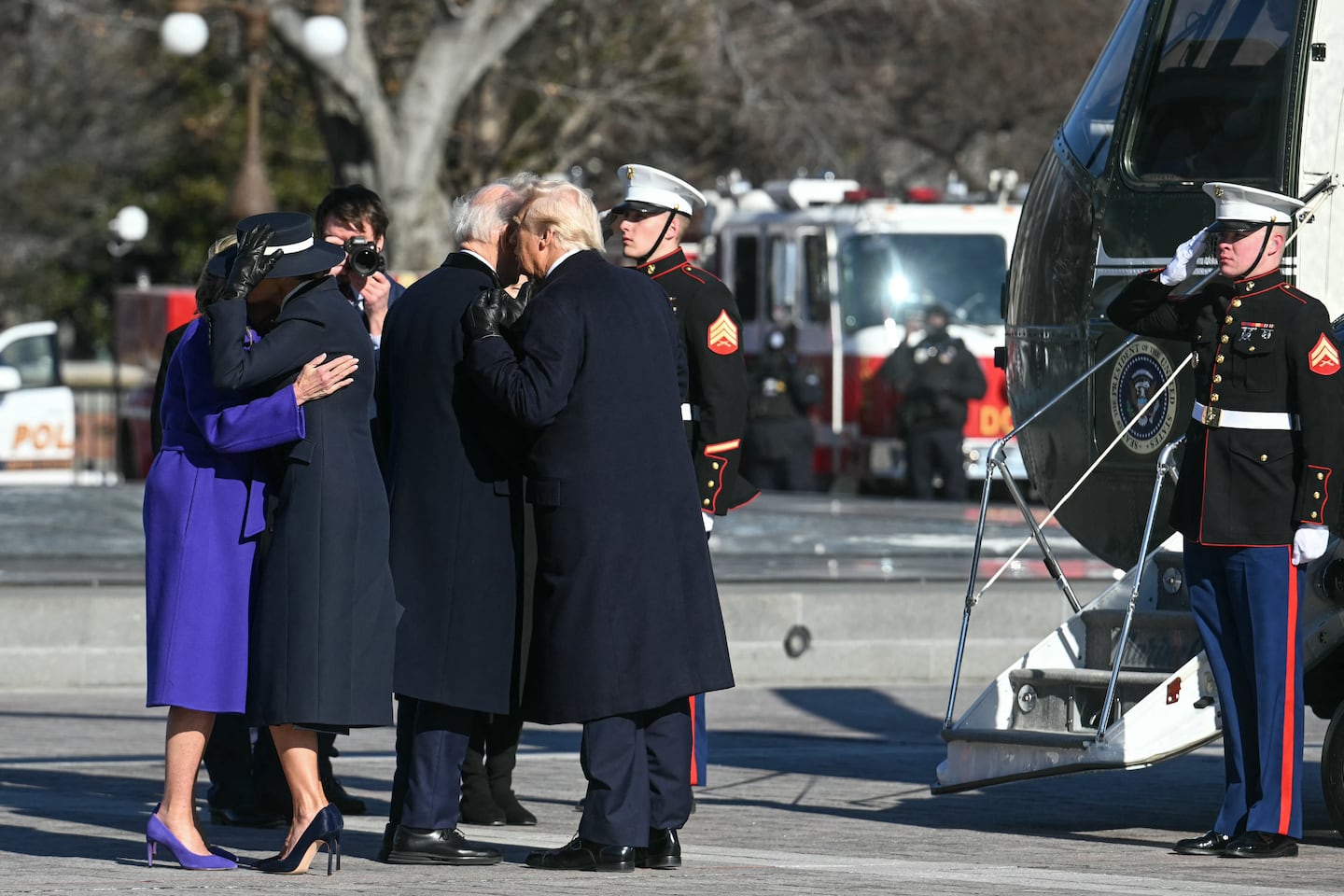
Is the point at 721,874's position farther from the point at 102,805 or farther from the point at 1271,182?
the point at 1271,182

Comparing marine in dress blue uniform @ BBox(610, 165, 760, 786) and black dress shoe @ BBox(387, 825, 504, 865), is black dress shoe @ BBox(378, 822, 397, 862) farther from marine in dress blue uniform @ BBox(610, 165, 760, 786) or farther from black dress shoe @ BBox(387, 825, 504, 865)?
marine in dress blue uniform @ BBox(610, 165, 760, 786)

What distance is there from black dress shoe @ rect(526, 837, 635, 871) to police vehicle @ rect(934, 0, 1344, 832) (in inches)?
54.8

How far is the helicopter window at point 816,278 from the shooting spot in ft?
74.1

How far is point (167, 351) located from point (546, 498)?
1.87 metres

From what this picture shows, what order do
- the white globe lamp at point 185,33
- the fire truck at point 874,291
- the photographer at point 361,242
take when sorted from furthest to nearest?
the white globe lamp at point 185,33 → the fire truck at point 874,291 → the photographer at point 361,242

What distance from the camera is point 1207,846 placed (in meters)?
7.13

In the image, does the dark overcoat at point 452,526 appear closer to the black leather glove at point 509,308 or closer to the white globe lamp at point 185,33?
the black leather glove at point 509,308

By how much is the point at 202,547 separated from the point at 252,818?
145cm

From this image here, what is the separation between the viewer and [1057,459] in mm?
8984

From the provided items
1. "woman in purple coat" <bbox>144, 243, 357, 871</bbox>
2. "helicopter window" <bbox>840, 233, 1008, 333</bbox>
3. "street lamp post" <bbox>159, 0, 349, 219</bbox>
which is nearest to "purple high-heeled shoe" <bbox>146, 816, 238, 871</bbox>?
"woman in purple coat" <bbox>144, 243, 357, 871</bbox>

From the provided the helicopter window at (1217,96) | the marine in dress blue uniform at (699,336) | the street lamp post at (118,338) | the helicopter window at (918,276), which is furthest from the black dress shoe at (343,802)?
the street lamp post at (118,338)

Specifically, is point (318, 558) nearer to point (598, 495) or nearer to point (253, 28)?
point (598, 495)

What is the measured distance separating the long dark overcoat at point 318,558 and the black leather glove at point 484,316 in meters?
0.34

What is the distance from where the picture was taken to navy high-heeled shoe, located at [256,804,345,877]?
6.50m
